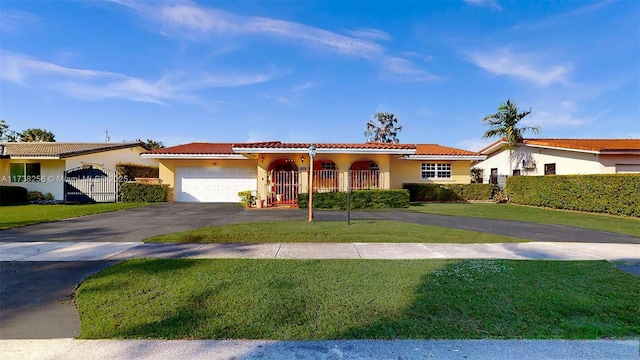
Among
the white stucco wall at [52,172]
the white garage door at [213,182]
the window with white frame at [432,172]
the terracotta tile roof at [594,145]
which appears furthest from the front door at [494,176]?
the white stucco wall at [52,172]

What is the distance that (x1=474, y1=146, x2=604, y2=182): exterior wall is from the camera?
17.7 meters

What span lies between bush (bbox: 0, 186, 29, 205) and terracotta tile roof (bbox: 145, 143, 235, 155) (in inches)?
298

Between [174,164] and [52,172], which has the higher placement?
[174,164]

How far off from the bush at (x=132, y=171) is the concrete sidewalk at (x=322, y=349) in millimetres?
20979

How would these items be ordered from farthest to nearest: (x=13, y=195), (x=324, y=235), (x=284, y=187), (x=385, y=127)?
1. (x=385, y=127)
2. (x=13, y=195)
3. (x=284, y=187)
4. (x=324, y=235)

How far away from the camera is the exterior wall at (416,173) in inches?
874

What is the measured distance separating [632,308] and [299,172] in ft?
47.6

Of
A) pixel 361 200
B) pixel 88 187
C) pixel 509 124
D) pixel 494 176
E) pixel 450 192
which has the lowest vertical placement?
pixel 361 200

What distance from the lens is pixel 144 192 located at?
760 inches

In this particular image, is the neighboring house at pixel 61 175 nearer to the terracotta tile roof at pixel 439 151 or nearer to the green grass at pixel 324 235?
the green grass at pixel 324 235

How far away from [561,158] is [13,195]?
34534 mm

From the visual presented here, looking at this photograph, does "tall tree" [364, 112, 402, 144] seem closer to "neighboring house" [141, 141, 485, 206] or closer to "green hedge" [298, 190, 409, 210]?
"neighboring house" [141, 141, 485, 206]

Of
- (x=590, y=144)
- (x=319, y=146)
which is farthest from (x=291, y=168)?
(x=590, y=144)

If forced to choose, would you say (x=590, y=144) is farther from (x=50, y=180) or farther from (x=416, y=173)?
(x=50, y=180)
